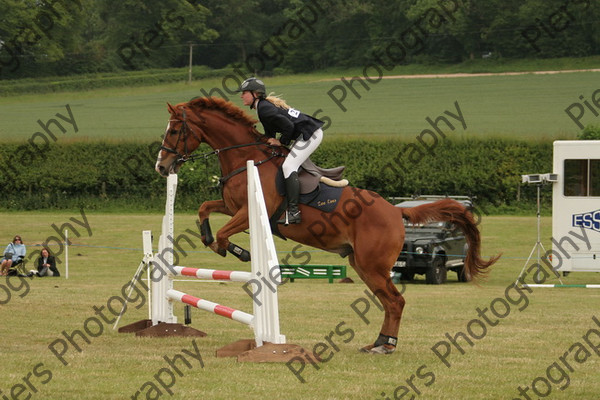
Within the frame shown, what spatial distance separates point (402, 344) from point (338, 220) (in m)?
1.51

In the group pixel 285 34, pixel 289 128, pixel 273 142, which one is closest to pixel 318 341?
pixel 273 142

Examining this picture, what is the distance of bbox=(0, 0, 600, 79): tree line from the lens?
171 feet

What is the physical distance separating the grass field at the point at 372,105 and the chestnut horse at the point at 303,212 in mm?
28691

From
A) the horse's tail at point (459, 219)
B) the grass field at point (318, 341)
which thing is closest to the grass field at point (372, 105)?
the grass field at point (318, 341)

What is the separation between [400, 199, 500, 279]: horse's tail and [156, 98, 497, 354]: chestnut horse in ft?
0.04

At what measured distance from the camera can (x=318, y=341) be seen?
8.45 m

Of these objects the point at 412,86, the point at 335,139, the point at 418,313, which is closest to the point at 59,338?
the point at 418,313

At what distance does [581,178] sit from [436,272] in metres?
3.57

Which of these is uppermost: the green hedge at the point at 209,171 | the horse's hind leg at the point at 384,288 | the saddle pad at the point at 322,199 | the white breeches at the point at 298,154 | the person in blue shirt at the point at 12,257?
the white breeches at the point at 298,154

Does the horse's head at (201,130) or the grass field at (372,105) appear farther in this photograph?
the grass field at (372,105)

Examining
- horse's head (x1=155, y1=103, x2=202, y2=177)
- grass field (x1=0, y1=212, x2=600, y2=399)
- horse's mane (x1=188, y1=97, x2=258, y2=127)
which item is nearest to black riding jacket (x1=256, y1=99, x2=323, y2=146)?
horse's mane (x1=188, y1=97, x2=258, y2=127)

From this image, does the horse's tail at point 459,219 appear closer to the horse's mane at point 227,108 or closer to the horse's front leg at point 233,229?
the horse's front leg at point 233,229

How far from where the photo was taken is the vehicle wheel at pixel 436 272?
56.4 ft

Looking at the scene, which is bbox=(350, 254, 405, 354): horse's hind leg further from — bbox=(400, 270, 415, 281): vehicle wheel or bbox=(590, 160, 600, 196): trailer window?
bbox=(590, 160, 600, 196): trailer window
